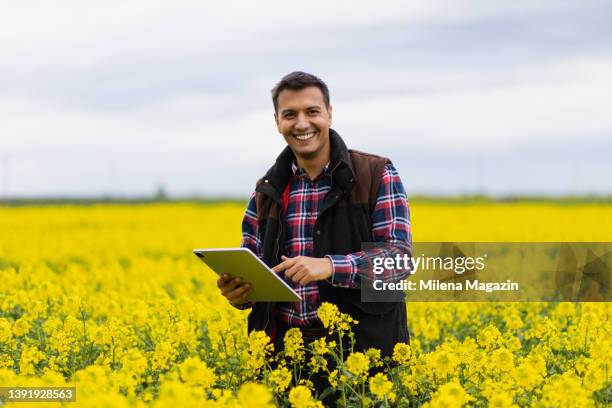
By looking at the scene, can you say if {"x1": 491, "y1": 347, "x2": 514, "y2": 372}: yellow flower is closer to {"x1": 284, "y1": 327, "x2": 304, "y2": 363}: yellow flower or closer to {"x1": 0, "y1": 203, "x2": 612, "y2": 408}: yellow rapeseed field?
{"x1": 0, "y1": 203, "x2": 612, "y2": 408}: yellow rapeseed field

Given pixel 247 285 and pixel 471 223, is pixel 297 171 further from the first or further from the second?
pixel 471 223

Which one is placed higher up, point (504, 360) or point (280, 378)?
point (504, 360)

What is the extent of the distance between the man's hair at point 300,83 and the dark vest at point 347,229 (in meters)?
0.27

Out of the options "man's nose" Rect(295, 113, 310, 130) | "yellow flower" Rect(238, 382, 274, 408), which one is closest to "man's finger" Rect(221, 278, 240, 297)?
"man's nose" Rect(295, 113, 310, 130)

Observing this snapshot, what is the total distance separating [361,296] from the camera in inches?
160

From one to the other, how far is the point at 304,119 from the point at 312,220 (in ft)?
1.75

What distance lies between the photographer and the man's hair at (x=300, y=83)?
4.01m

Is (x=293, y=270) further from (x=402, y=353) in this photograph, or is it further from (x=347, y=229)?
(x=402, y=353)

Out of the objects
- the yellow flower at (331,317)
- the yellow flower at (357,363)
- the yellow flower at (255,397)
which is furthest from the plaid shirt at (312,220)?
the yellow flower at (255,397)

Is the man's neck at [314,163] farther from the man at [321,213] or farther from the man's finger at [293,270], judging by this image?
the man's finger at [293,270]

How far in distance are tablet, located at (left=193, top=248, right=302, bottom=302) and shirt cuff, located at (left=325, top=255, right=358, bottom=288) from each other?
0.82ft

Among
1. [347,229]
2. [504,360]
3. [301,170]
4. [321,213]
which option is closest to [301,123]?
[301,170]

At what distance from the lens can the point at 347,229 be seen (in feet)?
13.4

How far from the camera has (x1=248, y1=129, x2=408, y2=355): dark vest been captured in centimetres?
408
